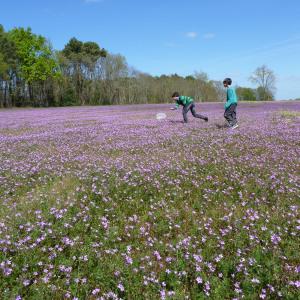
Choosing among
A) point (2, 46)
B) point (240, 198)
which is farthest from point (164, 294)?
point (2, 46)

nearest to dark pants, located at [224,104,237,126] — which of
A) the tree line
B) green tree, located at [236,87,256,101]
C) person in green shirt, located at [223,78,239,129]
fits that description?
person in green shirt, located at [223,78,239,129]

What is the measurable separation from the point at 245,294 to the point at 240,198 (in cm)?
295

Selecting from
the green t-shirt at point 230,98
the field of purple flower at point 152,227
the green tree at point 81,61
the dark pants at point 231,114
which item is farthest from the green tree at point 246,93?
the field of purple flower at point 152,227

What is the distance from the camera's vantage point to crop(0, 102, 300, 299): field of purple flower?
3984mm

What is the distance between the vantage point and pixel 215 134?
14688 mm

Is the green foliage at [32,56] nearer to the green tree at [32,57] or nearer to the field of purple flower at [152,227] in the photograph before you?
the green tree at [32,57]

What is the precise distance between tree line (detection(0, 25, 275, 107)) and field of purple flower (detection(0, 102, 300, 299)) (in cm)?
6419

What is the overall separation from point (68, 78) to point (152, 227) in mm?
84434

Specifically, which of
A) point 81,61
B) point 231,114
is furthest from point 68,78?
point 231,114

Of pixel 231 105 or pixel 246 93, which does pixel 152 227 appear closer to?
pixel 231 105

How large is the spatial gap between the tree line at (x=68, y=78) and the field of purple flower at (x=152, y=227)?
64.2 m

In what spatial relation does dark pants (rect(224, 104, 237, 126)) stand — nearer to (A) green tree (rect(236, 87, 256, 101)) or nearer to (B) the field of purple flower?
(B) the field of purple flower

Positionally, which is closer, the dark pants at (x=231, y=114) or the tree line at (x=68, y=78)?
the dark pants at (x=231, y=114)

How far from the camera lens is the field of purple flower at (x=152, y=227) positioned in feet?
13.1
